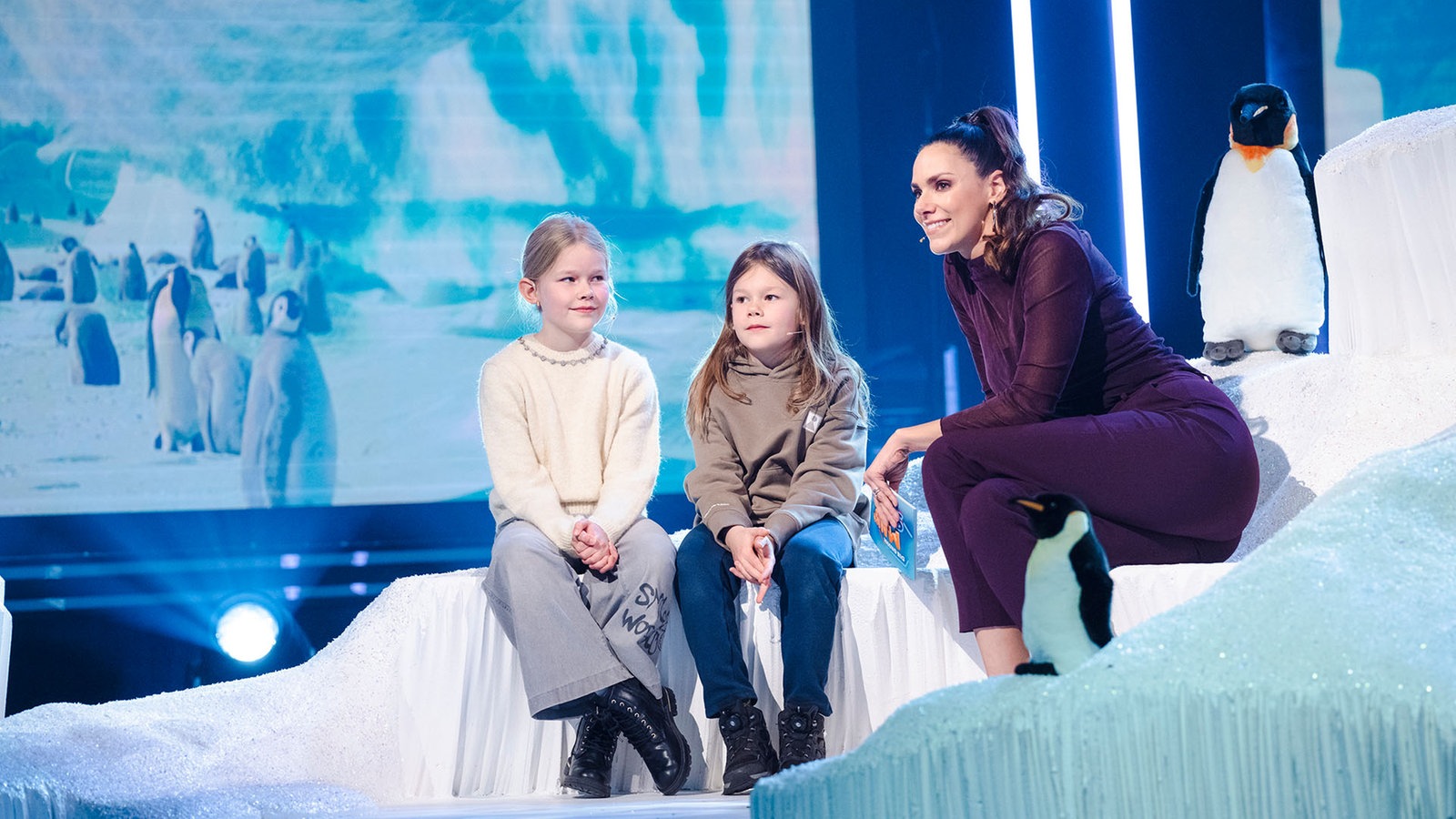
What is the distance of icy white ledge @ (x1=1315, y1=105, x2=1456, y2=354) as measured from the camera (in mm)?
2086

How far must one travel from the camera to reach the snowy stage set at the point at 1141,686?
991mm

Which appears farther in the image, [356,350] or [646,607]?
[356,350]

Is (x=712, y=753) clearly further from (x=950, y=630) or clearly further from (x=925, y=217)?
(x=925, y=217)

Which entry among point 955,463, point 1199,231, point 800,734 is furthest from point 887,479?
point 1199,231

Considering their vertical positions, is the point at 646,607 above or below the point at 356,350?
below

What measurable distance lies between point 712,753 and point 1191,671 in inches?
48.2

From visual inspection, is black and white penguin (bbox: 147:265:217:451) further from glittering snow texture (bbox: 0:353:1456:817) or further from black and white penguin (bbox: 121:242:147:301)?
glittering snow texture (bbox: 0:353:1456:817)

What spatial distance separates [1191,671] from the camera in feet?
3.32

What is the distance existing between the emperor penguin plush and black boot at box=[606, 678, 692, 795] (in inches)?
66.0

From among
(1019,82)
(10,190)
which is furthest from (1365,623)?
(10,190)

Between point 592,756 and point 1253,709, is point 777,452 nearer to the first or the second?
point 592,756

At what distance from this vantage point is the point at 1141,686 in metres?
1.01

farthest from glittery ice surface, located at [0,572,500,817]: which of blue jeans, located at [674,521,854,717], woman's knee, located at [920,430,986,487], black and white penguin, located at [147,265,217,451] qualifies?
black and white penguin, located at [147,265,217,451]

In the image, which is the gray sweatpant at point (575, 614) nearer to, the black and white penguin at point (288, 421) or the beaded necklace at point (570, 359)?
the beaded necklace at point (570, 359)
